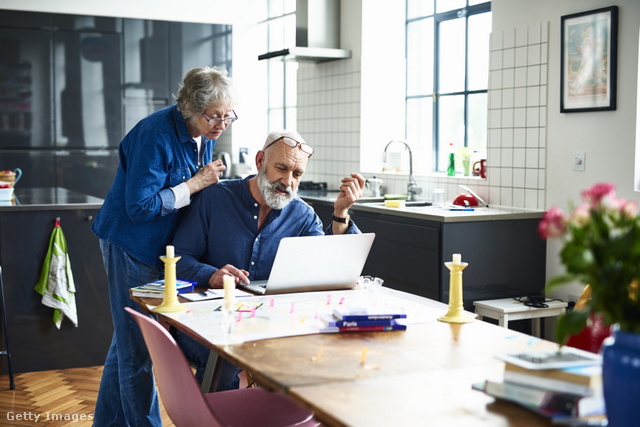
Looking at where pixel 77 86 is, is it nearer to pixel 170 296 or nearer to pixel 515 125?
pixel 515 125

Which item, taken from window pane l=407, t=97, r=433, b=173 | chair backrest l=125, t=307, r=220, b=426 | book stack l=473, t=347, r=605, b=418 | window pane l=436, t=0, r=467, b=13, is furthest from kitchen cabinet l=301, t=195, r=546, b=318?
book stack l=473, t=347, r=605, b=418

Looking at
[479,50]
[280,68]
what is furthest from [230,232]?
[280,68]

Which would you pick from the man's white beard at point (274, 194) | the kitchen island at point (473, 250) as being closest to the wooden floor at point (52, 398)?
the man's white beard at point (274, 194)

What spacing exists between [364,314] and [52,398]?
2267 mm

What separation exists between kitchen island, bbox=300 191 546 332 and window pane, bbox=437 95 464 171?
1.03 meters

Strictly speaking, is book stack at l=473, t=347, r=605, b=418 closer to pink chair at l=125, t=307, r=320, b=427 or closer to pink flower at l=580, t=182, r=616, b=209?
pink flower at l=580, t=182, r=616, b=209

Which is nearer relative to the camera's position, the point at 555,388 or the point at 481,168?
the point at 555,388

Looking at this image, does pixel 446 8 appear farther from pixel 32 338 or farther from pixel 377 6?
pixel 32 338

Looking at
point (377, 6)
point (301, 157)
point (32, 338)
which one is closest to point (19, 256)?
point (32, 338)

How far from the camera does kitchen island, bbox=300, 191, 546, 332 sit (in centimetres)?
390

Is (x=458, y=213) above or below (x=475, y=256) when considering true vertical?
above

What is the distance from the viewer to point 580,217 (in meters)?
1.09

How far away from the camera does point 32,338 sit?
155 inches

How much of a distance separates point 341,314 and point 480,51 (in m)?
3.48
